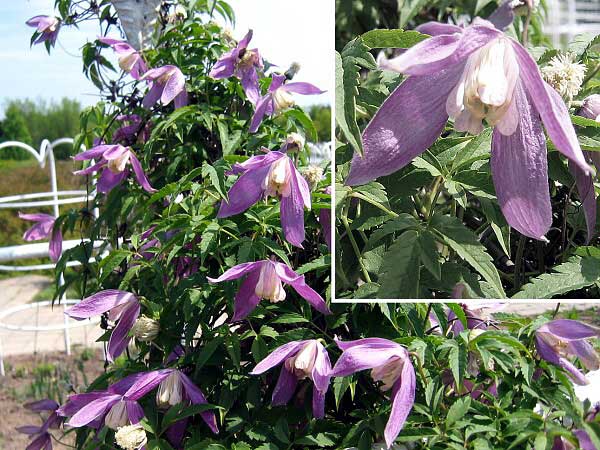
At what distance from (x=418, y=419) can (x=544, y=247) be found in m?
0.25

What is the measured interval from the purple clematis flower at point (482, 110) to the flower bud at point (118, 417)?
0.58 meters

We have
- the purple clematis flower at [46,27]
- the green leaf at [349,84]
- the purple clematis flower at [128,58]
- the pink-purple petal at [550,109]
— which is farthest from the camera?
the purple clematis flower at [46,27]

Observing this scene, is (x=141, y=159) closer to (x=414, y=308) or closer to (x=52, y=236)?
(x=52, y=236)

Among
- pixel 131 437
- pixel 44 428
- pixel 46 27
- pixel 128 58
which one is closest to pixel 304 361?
pixel 131 437

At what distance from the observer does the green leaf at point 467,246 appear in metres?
0.65

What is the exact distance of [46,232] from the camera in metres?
1.66

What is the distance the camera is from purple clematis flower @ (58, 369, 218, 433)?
0.97 m

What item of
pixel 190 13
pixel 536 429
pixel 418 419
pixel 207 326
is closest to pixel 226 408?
pixel 207 326

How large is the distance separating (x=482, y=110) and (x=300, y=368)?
441mm

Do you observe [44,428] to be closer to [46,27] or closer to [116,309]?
[116,309]

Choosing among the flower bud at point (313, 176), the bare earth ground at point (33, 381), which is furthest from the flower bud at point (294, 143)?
the bare earth ground at point (33, 381)

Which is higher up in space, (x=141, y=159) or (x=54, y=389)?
(x=141, y=159)

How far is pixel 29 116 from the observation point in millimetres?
9891

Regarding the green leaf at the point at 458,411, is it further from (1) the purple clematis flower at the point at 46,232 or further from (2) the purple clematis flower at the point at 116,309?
(1) the purple clematis flower at the point at 46,232
